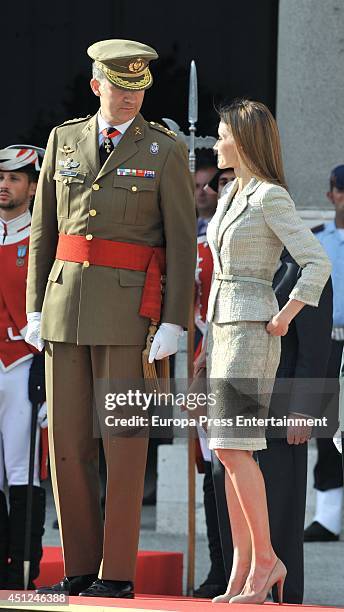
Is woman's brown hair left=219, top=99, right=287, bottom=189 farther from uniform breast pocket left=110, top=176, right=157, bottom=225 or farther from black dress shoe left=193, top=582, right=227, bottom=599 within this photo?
black dress shoe left=193, top=582, right=227, bottom=599

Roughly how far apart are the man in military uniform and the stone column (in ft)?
10.5

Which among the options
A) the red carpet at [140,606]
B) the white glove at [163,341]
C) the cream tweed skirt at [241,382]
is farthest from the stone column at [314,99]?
the red carpet at [140,606]

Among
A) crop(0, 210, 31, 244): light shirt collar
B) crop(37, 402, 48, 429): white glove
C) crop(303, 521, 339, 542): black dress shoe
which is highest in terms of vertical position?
crop(0, 210, 31, 244): light shirt collar

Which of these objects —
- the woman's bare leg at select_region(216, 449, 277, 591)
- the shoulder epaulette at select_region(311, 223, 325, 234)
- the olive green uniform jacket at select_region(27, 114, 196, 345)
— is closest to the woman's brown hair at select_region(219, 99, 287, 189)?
the olive green uniform jacket at select_region(27, 114, 196, 345)

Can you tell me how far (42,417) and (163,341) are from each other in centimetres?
128

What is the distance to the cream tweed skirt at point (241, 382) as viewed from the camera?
5188mm

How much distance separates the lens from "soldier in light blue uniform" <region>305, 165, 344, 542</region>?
791 cm

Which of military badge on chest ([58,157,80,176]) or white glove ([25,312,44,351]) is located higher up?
military badge on chest ([58,157,80,176])

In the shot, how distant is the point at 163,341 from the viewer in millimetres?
5398

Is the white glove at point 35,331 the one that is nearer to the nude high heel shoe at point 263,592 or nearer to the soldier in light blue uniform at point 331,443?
the nude high heel shoe at point 263,592

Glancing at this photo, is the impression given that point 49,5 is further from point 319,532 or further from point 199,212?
point 319,532

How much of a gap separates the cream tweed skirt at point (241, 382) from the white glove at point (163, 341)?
21 cm

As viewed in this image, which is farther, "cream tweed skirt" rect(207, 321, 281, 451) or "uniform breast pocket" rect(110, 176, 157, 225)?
"uniform breast pocket" rect(110, 176, 157, 225)

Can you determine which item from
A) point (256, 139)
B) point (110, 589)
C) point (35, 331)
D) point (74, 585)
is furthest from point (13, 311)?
point (256, 139)
